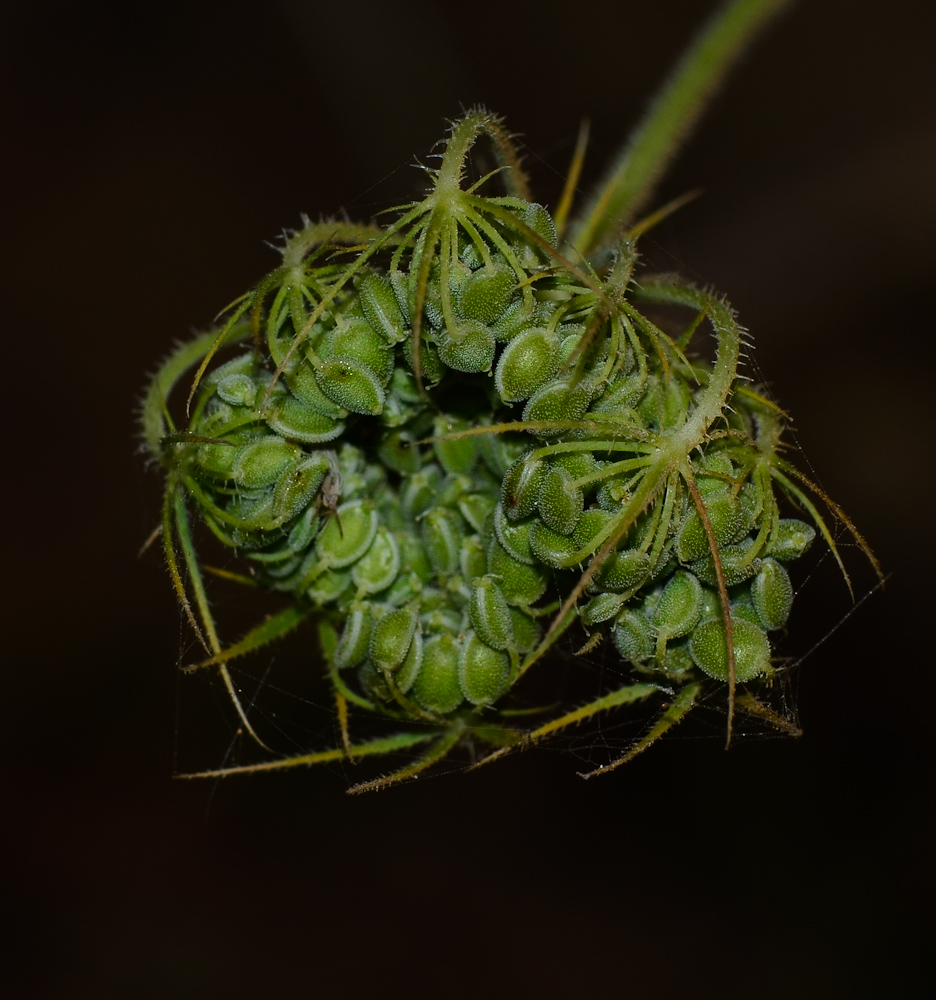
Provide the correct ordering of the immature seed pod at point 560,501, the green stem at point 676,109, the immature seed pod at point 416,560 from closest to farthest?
the immature seed pod at point 560,501 < the immature seed pod at point 416,560 < the green stem at point 676,109

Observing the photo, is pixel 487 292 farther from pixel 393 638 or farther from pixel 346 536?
pixel 393 638

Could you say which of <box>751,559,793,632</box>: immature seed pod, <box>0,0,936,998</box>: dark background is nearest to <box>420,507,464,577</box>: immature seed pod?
<box>751,559,793,632</box>: immature seed pod

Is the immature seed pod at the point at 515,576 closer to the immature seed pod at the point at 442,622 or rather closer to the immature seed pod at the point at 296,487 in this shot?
the immature seed pod at the point at 442,622

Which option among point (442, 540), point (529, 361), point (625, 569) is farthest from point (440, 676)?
point (529, 361)

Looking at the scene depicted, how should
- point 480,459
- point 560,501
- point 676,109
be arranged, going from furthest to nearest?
point 676,109
point 480,459
point 560,501

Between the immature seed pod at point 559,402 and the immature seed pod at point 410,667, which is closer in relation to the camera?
the immature seed pod at point 559,402

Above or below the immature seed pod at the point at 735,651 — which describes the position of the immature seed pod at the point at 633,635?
above

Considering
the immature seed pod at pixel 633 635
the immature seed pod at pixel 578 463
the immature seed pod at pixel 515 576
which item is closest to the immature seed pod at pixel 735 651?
the immature seed pod at pixel 633 635
